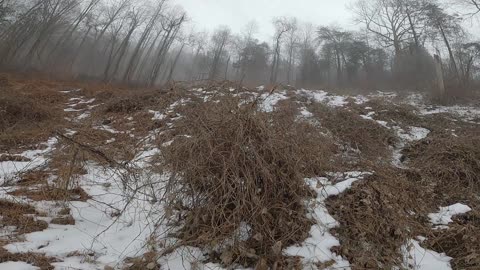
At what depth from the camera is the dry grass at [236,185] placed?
321 cm

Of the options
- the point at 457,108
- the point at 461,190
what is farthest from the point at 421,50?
the point at 461,190

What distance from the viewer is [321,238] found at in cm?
342

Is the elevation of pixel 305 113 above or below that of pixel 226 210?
above

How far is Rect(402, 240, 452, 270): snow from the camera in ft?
10.6

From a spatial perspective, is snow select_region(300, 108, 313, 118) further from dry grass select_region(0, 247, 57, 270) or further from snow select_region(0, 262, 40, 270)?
snow select_region(0, 262, 40, 270)

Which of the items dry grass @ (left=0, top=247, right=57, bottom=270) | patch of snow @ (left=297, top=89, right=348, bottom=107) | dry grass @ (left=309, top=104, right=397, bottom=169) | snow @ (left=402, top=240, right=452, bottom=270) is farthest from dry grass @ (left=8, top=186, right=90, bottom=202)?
patch of snow @ (left=297, top=89, right=348, bottom=107)

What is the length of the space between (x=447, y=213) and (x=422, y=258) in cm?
126

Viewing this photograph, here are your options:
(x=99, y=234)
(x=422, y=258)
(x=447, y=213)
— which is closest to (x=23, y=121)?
(x=99, y=234)

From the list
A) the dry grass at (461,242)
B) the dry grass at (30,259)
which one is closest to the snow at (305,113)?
the dry grass at (461,242)

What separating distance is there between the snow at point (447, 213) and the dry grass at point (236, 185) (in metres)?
1.77

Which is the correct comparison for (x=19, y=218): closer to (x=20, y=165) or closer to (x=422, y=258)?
(x=20, y=165)

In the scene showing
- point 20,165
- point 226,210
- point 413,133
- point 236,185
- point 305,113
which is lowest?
point 20,165

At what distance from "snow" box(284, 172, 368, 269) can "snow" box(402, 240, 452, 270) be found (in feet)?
2.30

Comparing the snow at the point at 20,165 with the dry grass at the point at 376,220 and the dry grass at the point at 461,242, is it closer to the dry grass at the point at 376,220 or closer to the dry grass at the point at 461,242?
the dry grass at the point at 376,220
